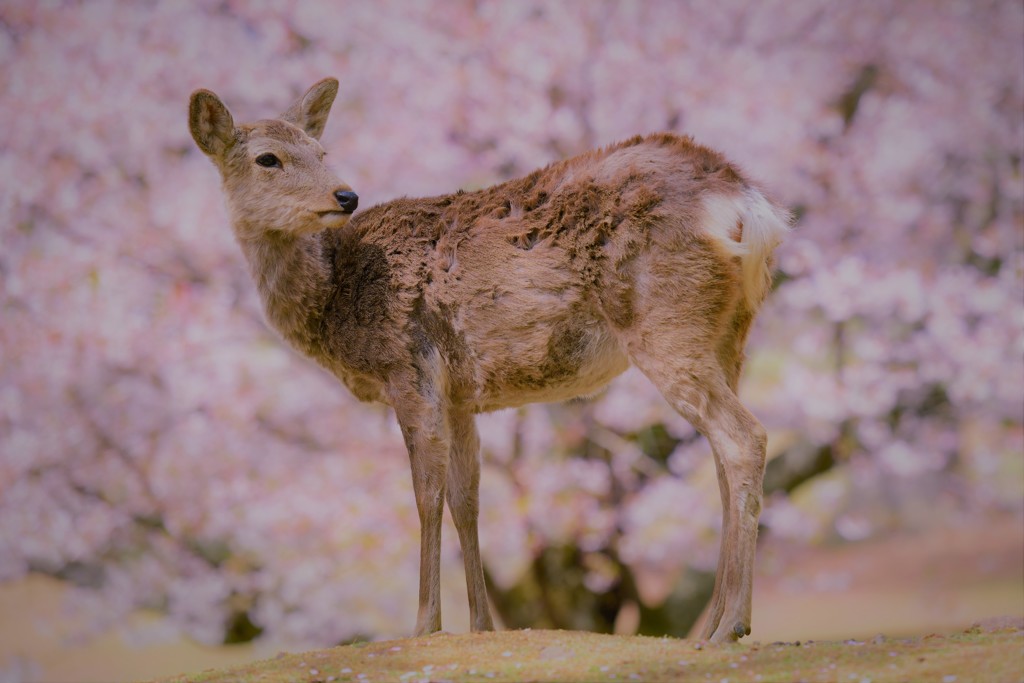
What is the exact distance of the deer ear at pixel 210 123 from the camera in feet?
12.0

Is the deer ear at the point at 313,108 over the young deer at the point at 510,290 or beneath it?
over

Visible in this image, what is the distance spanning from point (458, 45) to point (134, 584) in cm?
426

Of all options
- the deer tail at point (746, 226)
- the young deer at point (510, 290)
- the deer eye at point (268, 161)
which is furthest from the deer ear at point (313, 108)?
the deer tail at point (746, 226)

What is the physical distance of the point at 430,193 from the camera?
6.77 meters

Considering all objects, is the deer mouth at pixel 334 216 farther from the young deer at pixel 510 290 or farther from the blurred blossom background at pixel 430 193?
the blurred blossom background at pixel 430 193

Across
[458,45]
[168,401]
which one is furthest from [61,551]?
[458,45]

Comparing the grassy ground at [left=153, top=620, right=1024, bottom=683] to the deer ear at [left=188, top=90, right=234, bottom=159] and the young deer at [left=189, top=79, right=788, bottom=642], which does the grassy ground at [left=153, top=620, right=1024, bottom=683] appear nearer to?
the young deer at [left=189, top=79, right=788, bottom=642]

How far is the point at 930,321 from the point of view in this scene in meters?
6.55

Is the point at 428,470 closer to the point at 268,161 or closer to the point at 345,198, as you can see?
the point at 345,198

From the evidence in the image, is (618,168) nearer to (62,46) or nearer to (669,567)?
(669,567)

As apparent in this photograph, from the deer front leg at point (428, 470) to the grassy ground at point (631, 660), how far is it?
27 cm

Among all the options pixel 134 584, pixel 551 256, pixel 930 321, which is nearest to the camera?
pixel 551 256

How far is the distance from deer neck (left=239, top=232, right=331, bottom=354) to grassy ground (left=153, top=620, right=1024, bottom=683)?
1207 millimetres

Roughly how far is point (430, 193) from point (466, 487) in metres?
3.27
